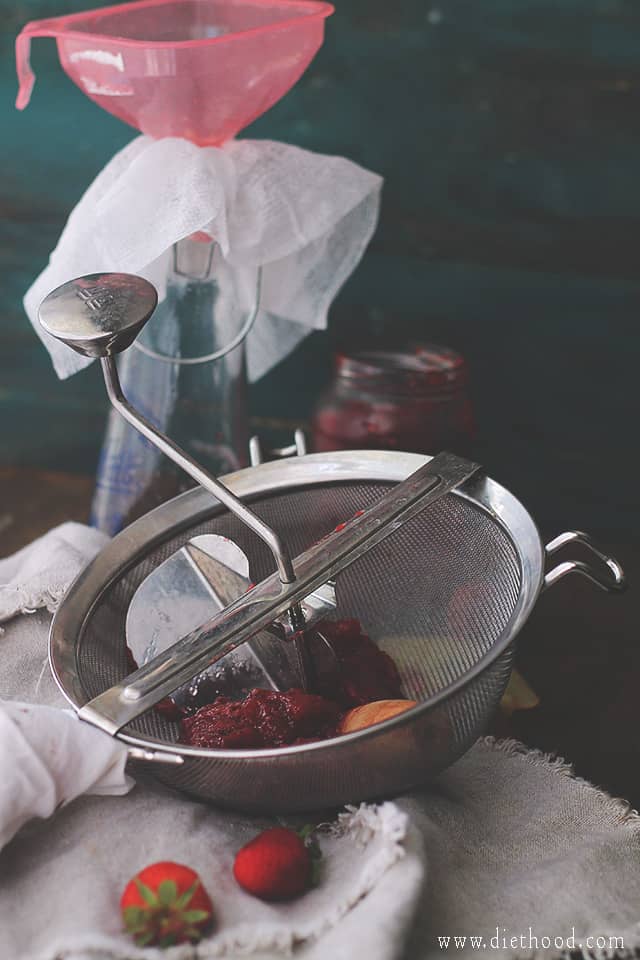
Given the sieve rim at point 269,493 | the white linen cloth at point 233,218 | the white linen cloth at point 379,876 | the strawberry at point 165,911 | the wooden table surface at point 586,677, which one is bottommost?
the wooden table surface at point 586,677

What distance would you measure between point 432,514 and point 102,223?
33cm

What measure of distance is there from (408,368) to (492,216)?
21cm

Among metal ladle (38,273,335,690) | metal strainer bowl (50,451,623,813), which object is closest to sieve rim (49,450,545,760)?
metal strainer bowl (50,451,623,813)

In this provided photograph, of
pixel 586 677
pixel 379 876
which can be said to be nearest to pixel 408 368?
pixel 586 677

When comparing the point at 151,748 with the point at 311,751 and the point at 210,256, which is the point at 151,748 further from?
the point at 210,256

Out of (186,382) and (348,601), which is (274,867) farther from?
(186,382)

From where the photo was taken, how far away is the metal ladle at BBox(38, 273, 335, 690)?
2.05 feet

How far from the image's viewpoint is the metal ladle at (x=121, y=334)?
625mm

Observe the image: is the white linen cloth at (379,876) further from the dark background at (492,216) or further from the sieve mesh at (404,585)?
the dark background at (492,216)

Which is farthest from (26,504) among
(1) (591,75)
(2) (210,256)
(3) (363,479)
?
(1) (591,75)

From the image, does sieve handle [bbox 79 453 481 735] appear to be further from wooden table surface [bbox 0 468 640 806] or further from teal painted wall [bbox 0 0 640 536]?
teal painted wall [bbox 0 0 640 536]

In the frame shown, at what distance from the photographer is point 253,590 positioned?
63cm

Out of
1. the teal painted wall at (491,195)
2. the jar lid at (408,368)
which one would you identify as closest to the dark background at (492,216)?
the teal painted wall at (491,195)

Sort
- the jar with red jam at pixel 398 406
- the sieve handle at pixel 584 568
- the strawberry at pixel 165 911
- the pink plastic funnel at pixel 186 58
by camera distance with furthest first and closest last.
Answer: the jar with red jam at pixel 398 406 < the pink plastic funnel at pixel 186 58 < the sieve handle at pixel 584 568 < the strawberry at pixel 165 911
